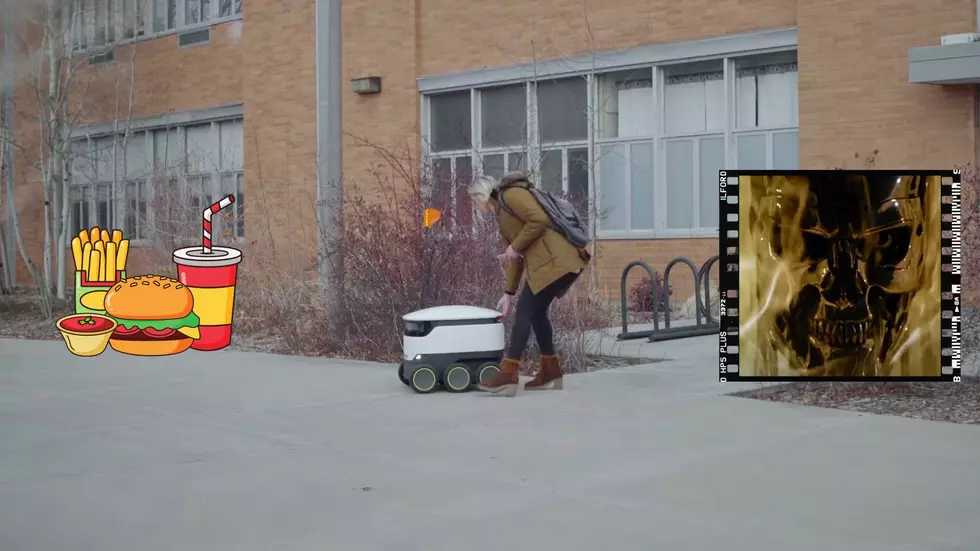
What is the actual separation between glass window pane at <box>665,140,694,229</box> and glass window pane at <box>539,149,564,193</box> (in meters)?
2.04

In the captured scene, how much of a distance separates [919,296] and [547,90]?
13996 mm

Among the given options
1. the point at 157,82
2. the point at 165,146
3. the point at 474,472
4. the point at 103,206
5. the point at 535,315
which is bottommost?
the point at 474,472

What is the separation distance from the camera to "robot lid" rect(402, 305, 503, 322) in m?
9.54

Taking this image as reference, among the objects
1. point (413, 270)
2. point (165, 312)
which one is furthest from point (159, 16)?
point (413, 270)

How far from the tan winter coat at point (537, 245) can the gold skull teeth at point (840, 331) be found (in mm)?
1796

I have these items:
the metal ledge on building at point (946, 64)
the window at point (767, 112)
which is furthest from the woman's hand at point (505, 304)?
the window at point (767, 112)

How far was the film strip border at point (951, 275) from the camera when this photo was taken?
27.0ft

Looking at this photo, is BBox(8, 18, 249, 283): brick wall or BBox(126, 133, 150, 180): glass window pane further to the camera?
BBox(126, 133, 150, 180): glass window pane

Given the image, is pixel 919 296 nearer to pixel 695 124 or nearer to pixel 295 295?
pixel 295 295

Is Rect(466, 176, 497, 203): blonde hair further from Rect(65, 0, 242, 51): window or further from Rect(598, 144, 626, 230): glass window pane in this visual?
Rect(65, 0, 242, 51): window

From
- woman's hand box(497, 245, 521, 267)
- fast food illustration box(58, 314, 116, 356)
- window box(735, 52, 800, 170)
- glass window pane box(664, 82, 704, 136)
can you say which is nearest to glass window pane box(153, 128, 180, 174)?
glass window pane box(664, 82, 704, 136)

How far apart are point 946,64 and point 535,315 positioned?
29.1ft

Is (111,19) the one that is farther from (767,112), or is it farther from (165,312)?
(165,312)

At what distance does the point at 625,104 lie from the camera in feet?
68.9
